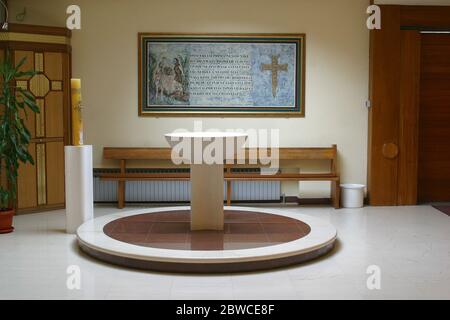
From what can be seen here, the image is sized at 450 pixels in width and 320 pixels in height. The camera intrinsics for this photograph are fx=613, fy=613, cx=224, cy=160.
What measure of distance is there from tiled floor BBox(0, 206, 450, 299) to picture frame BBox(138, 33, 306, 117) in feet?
8.51

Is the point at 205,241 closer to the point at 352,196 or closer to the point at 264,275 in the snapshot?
the point at 264,275

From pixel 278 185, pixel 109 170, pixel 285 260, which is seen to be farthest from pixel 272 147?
pixel 285 260

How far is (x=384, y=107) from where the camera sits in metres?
8.84

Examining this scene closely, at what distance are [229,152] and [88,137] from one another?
3.58 metres

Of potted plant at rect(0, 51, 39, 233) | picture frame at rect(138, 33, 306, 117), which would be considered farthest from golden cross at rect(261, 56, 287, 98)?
potted plant at rect(0, 51, 39, 233)

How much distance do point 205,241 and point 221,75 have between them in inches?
144

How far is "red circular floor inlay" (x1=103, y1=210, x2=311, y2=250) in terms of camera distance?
5719 millimetres

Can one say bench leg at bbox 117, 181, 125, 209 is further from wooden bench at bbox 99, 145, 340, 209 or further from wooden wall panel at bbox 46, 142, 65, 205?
wooden wall panel at bbox 46, 142, 65, 205

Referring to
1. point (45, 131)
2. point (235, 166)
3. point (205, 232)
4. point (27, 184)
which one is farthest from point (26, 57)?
point (205, 232)

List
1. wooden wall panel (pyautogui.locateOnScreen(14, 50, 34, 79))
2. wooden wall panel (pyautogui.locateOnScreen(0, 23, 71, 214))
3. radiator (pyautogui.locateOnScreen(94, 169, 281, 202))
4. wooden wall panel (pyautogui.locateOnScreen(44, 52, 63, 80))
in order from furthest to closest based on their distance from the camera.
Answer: radiator (pyautogui.locateOnScreen(94, 169, 281, 202))
wooden wall panel (pyautogui.locateOnScreen(44, 52, 63, 80))
wooden wall panel (pyautogui.locateOnScreen(0, 23, 71, 214))
wooden wall panel (pyautogui.locateOnScreen(14, 50, 34, 79))

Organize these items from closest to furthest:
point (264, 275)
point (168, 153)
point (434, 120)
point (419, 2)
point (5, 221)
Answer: point (264, 275)
point (5, 221)
point (419, 2)
point (168, 153)
point (434, 120)

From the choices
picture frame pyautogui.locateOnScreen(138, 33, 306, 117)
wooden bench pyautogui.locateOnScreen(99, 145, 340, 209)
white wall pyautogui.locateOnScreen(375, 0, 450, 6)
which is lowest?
wooden bench pyautogui.locateOnScreen(99, 145, 340, 209)

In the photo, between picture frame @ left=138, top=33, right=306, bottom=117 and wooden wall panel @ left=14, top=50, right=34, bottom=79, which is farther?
picture frame @ left=138, top=33, right=306, bottom=117

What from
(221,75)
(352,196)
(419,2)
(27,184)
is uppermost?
(419,2)
